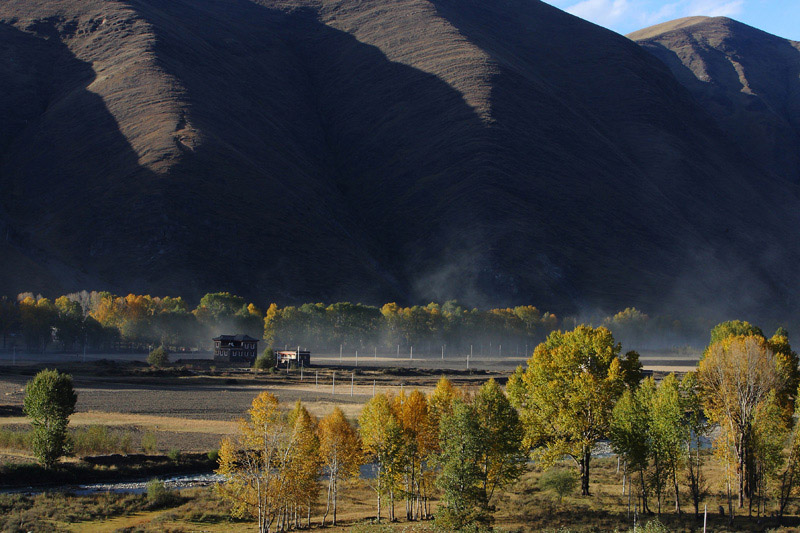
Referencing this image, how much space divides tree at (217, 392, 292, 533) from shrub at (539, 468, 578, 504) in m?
17.7

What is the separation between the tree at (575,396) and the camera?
56344 mm

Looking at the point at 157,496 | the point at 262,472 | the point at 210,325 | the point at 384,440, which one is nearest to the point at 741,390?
the point at 384,440

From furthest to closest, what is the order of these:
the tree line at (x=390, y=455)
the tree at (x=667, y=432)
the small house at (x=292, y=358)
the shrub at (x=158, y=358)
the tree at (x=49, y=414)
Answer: the small house at (x=292, y=358)
the shrub at (x=158, y=358)
the tree at (x=49, y=414)
the tree at (x=667, y=432)
the tree line at (x=390, y=455)

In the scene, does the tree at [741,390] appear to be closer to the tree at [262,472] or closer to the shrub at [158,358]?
the tree at [262,472]

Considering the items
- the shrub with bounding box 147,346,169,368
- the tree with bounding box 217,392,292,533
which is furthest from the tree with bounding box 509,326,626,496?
the shrub with bounding box 147,346,169,368

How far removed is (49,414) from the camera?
60250 millimetres

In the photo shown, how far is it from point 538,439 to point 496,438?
852 centimetres

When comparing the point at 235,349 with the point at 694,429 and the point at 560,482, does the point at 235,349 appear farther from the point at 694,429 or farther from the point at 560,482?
the point at 694,429

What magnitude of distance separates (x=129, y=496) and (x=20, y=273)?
150028 millimetres

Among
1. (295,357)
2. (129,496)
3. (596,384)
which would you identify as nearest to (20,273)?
(295,357)

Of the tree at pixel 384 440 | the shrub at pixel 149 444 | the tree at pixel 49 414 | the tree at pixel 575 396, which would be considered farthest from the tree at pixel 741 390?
the tree at pixel 49 414

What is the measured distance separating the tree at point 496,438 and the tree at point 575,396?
14.7 feet

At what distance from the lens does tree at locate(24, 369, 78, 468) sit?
5875cm

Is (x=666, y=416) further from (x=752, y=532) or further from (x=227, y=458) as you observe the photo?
(x=227, y=458)
